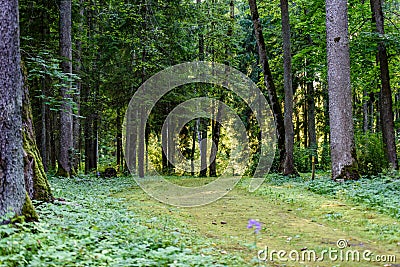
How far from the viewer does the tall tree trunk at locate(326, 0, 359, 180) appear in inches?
468

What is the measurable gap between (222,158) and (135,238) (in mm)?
A: 30540

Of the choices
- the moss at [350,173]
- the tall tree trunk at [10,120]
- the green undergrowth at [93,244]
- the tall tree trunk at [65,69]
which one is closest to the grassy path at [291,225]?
the green undergrowth at [93,244]

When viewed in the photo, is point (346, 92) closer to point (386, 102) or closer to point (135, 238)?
point (386, 102)

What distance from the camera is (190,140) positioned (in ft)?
112

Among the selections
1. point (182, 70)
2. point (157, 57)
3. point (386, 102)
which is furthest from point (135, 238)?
point (182, 70)

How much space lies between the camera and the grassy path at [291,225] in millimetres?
5387

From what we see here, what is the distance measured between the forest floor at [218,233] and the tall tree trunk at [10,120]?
40cm

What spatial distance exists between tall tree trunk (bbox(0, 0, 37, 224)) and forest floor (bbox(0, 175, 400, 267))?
0.40m

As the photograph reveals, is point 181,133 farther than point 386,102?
Yes

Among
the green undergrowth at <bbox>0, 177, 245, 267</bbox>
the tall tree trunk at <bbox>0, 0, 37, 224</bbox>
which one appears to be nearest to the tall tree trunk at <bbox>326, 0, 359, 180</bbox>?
the green undergrowth at <bbox>0, 177, 245, 267</bbox>

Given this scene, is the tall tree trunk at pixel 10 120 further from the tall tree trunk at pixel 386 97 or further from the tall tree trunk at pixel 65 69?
the tall tree trunk at pixel 386 97

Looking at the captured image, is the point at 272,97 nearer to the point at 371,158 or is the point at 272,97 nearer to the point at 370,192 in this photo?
the point at 371,158

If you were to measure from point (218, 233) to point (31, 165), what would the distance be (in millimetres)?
3775

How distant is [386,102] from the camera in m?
14.8
